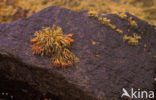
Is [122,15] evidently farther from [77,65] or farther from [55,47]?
[55,47]

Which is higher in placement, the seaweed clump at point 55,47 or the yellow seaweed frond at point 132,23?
the yellow seaweed frond at point 132,23

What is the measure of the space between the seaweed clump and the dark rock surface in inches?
7.0

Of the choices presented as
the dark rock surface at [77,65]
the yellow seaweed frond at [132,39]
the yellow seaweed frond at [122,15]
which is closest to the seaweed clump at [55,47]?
the dark rock surface at [77,65]

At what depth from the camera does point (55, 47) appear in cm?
471

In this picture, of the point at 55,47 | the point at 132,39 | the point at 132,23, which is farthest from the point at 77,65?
the point at 132,23

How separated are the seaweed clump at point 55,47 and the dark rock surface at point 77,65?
177 millimetres

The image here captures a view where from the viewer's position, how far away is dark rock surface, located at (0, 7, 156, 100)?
4410mm

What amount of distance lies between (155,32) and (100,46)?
9.16ft

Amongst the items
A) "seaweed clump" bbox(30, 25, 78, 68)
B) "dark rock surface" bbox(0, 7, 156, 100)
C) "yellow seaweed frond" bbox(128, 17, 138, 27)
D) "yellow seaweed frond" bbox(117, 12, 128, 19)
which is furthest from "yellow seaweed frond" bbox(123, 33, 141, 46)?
"seaweed clump" bbox(30, 25, 78, 68)

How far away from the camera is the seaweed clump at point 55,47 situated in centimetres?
455

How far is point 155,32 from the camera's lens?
655 cm

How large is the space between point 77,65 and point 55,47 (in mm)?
854

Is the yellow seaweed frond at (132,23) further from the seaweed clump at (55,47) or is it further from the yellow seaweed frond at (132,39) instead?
the seaweed clump at (55,47)

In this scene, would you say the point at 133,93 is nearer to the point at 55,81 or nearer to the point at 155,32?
the point at 55,81
